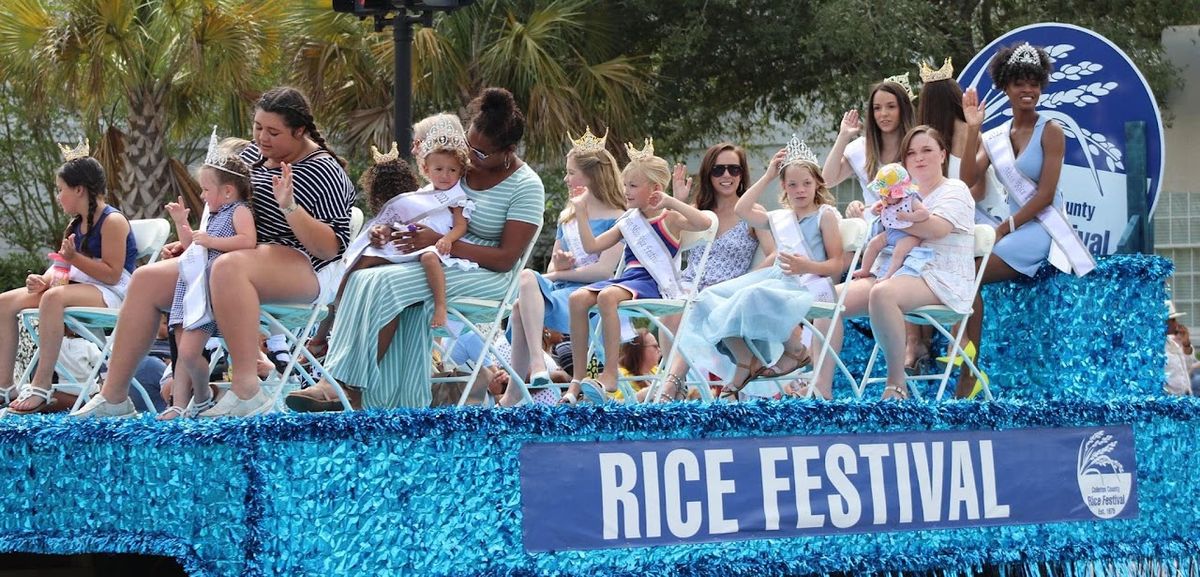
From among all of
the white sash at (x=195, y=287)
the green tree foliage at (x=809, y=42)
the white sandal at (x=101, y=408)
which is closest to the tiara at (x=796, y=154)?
the white sash at (x=195, y=287)

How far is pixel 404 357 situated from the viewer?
5332mm

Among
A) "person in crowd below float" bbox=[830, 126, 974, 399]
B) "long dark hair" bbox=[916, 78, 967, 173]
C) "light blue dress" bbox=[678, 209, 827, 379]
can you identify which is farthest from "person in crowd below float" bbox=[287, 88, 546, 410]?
"long dark hair" bbox=[916, 78, 967, 173]

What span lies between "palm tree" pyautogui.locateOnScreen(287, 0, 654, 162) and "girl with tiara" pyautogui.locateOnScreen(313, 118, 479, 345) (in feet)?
27.1

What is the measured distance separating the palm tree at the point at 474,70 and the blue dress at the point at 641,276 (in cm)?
768

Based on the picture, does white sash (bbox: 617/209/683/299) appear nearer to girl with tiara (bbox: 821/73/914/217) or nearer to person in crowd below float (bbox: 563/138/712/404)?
person in crowd below float (bbox: 563/138/712/404)

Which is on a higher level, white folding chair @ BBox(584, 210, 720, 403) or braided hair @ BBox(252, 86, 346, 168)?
braided hair @ BBox(252, 86, 346, 168)

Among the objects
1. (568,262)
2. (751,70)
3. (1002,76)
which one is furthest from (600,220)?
(751,70)

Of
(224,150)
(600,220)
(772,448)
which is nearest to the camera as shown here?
(772,448)

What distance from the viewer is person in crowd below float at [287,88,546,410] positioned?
5.05m

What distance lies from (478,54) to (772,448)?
10126 millimetres

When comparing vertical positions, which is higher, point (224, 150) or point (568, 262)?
point (224, 150)

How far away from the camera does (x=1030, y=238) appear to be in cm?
614

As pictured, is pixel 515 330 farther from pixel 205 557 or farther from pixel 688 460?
pixel 205 557

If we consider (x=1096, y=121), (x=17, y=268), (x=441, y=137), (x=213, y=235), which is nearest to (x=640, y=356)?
(x=1096, y=121)
